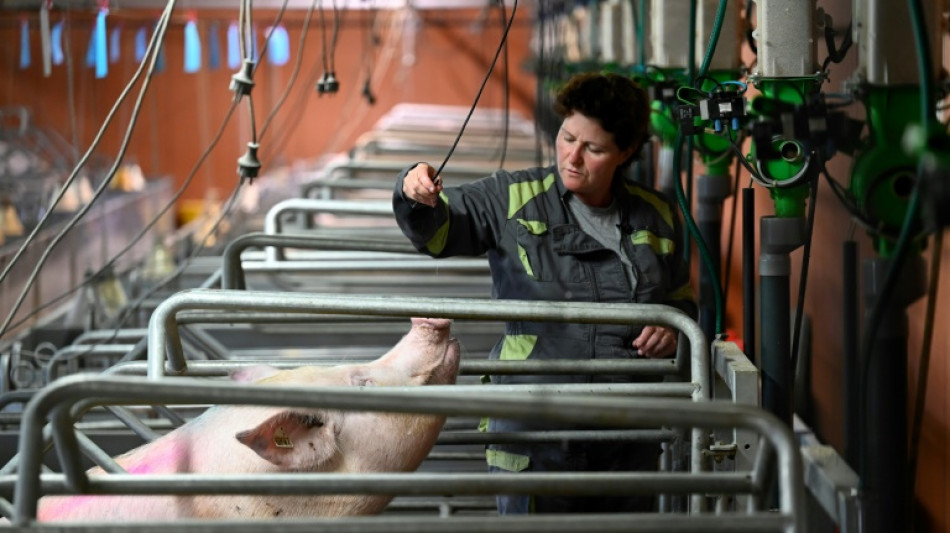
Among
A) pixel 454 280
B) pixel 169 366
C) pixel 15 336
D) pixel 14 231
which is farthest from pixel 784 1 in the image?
pixel 14 231

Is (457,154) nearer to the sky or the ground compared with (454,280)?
nearer to the sky

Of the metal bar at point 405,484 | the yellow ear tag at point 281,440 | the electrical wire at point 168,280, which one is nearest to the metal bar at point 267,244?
the electrical wire at point 168,280

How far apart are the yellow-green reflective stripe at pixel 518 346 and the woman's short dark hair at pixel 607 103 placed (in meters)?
0.38

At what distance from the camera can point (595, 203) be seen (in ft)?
7.31

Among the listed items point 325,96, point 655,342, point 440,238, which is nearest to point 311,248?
point 440,238

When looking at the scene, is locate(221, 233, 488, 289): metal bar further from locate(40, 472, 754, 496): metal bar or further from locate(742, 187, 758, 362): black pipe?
locate(40, 472, 754, 496): metal bar

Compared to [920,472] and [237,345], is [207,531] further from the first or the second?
[237,345]

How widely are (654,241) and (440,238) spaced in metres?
0.38

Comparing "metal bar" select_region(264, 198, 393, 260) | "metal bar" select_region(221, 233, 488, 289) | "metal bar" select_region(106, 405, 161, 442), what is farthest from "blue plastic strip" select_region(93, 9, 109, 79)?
"metal bar" select_region(106, 405, 161, 442)

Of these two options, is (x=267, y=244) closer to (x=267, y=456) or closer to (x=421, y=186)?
(x=421, y=186)

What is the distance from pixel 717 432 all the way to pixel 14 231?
13.0 ft

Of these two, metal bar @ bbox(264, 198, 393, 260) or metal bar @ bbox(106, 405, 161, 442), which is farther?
metal bar @ bbox(264, 198, 393, 260)

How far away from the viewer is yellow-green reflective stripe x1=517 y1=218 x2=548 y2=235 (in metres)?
2.14

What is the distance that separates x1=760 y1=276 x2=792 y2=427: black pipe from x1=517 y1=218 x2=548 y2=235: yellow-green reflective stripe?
1.26 ft
